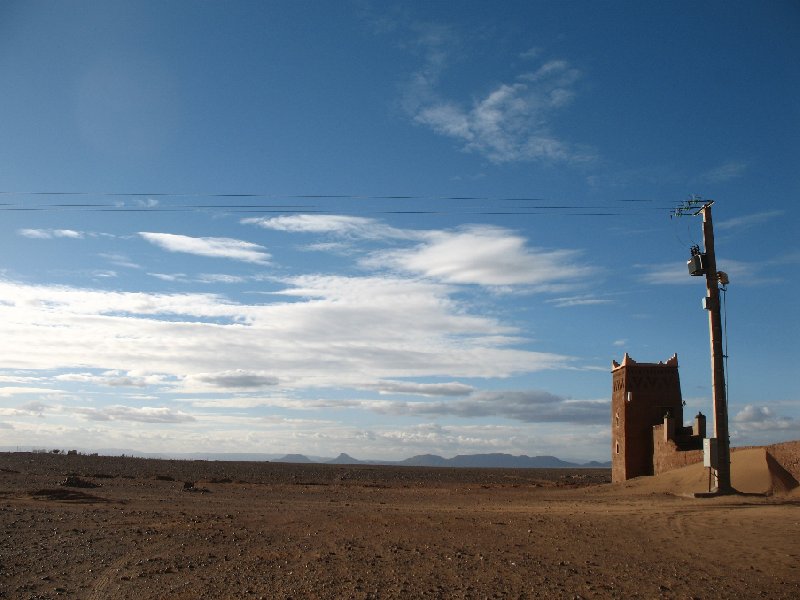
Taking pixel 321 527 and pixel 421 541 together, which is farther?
pixel 321 527

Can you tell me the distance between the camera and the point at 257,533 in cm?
1856

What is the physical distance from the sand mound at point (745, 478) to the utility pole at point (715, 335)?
1.80m

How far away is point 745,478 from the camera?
2802cm

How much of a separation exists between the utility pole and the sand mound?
180 cm

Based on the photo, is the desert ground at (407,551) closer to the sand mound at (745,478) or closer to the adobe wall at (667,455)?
the sand mound at (745,478)

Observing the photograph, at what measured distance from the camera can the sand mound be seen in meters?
26.6

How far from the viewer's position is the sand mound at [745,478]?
87.2ft

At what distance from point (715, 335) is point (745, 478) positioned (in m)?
6.23

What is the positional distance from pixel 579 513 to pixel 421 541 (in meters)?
7.51

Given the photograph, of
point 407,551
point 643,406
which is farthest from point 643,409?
point 407,551

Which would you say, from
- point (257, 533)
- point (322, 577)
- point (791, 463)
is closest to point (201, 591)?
point (322, 577)

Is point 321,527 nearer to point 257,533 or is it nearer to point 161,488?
point 257,533

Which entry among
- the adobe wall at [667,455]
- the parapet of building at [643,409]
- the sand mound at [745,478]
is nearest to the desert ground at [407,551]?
the sand mound at [745,478]

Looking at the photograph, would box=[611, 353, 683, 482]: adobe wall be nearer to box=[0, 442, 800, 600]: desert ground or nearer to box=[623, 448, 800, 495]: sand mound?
box=[623, 448, 800, 495]: sand mound
